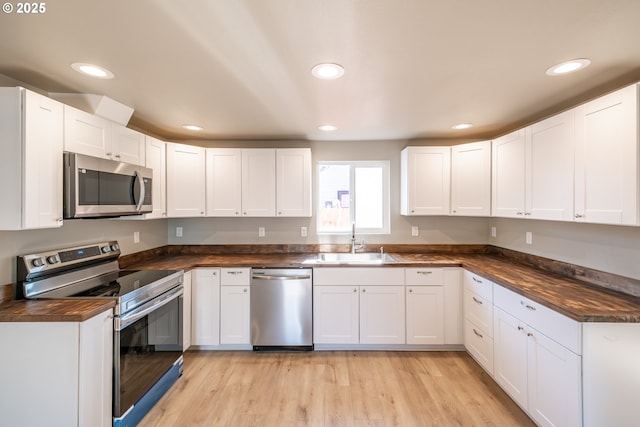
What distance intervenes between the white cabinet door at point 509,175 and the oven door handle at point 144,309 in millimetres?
3170

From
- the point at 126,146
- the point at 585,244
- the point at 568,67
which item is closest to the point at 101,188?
the point at 126,146

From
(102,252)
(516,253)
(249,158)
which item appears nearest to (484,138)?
(516,253)

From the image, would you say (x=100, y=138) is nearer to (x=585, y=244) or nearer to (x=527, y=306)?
(x=527, y=306)

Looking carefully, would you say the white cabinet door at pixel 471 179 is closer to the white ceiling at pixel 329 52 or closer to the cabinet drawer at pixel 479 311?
the white ceiling at pixel 329 52

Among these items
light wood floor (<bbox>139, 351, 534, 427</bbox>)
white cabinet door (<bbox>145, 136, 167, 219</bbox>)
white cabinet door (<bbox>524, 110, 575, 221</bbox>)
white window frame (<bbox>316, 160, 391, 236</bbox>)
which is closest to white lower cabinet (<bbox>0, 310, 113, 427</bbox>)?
light wood floor (<bbox>139, 351, 534, 427</bbox>)

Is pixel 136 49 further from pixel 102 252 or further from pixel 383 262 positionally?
pixel 383 262

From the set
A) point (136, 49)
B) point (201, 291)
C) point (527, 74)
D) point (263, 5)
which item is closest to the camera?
point (263, 5)

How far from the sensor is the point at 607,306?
5.11 ft

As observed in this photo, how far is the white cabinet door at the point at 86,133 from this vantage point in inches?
70.9

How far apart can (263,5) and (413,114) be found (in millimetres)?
1743

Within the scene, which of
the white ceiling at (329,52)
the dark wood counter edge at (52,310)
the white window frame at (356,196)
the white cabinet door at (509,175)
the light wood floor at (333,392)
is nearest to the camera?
the white ceiling at (329,52)

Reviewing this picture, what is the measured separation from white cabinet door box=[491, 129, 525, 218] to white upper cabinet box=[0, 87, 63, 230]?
3569 millimetres

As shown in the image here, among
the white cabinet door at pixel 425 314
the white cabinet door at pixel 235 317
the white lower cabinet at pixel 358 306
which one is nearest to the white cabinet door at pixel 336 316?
the white lower cabinet at pixel 358 306

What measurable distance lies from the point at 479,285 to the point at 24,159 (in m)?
3.42
